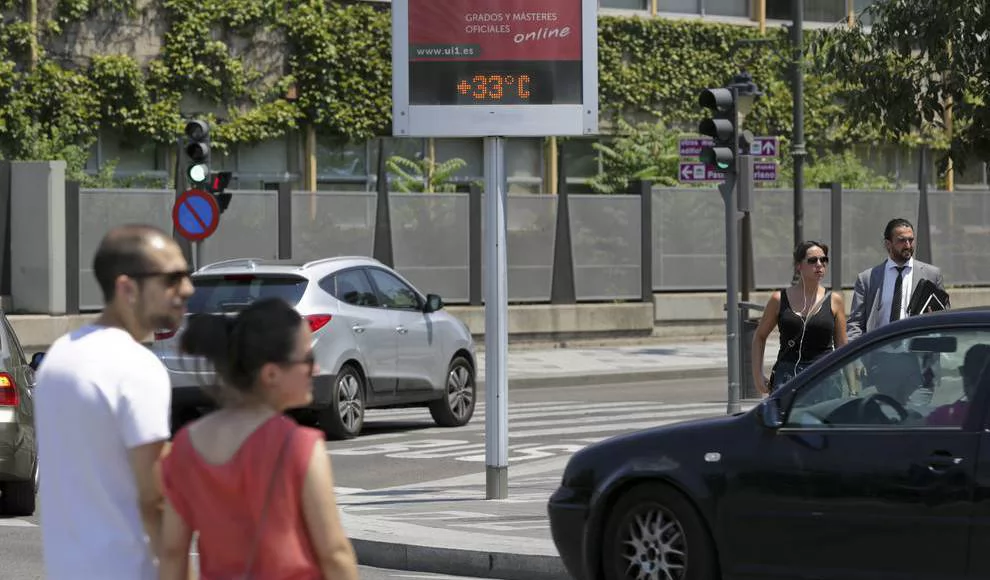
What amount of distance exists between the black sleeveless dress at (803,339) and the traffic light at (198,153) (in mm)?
12239

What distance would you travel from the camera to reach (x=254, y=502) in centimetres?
402

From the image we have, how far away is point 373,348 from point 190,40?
15.1 metres

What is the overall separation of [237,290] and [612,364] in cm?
1164

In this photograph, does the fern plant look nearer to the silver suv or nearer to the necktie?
the silver suv

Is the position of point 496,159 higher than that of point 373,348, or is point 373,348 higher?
point 496,159

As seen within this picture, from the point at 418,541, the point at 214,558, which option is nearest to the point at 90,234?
the point at 418,541

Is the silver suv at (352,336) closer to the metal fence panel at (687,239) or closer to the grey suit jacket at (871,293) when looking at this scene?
the grey suit jacket at (871,293)

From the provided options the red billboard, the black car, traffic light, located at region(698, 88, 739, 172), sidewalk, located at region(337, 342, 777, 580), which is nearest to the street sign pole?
the red billboard

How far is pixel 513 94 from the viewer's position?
478 inches

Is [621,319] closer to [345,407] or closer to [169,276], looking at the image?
[345,407]

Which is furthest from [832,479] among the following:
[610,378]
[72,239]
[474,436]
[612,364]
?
[72,239]

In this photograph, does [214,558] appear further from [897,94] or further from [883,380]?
[897,94]

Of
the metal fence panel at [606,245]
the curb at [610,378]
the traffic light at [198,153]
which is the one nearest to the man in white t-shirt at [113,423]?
the traffic light at [198,153]

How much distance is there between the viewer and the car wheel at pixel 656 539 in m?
8.19
